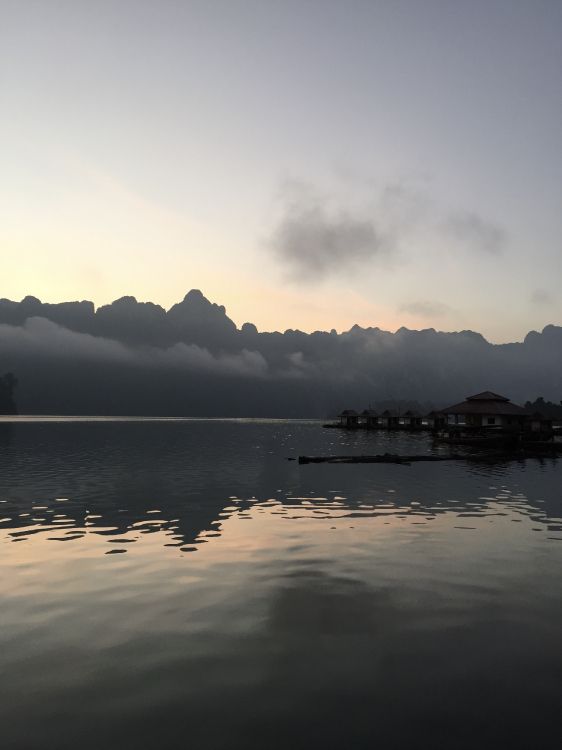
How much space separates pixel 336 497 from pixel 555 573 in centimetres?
1767

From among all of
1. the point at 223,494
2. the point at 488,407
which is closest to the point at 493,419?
the point at 488,407

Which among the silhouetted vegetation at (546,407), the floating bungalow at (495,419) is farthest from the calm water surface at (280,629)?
the silhouetted vegetation at (546,407)

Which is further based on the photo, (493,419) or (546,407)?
(546,407)

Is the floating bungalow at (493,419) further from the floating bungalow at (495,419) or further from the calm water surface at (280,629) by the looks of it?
the calm water surface at (280,629)

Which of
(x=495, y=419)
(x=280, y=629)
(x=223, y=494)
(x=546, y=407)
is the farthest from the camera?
(x=546, y=407)

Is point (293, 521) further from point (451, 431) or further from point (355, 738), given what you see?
point (451, 431)

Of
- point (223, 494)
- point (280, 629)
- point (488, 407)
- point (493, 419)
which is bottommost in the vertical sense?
point (223, 494)

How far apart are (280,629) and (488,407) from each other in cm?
8508

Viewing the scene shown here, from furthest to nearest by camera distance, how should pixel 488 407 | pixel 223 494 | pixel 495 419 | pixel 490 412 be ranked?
pixel 495 419
pixel 488 407
pixel 490 412
pixel 223 494

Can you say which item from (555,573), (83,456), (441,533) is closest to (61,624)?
(555,573)

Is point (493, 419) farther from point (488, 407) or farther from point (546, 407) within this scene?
point (546, 407)

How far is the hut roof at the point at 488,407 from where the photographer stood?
87875mm

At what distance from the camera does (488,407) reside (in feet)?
293

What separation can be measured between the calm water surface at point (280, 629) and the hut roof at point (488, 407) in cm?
6403
